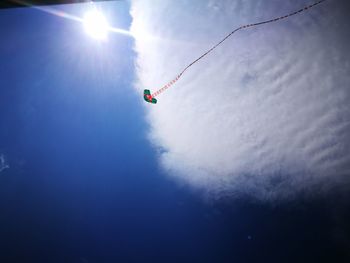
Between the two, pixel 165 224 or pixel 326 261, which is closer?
pixel 326 261

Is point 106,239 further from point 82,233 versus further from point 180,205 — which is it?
point 180,205

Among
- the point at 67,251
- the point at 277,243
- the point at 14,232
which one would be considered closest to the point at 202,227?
the point at 277,243

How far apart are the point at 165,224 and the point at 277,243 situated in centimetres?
991

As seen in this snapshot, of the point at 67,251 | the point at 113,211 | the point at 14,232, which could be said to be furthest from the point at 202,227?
the point at 14,232

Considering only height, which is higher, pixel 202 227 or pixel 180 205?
pixel 180 205

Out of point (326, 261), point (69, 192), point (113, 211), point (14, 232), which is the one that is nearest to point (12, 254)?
point (14, 232)

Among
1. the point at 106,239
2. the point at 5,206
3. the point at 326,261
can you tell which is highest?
the point at 5,206

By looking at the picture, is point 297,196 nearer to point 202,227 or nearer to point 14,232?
point 202,227

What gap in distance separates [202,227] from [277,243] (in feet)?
21.7

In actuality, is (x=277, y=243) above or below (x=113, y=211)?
below

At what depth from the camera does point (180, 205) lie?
21219 millimetres

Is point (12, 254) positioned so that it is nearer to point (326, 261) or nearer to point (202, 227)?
point (202, 227)

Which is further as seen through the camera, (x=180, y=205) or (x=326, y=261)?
(x=180, y=205)

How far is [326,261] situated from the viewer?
19.2 m
